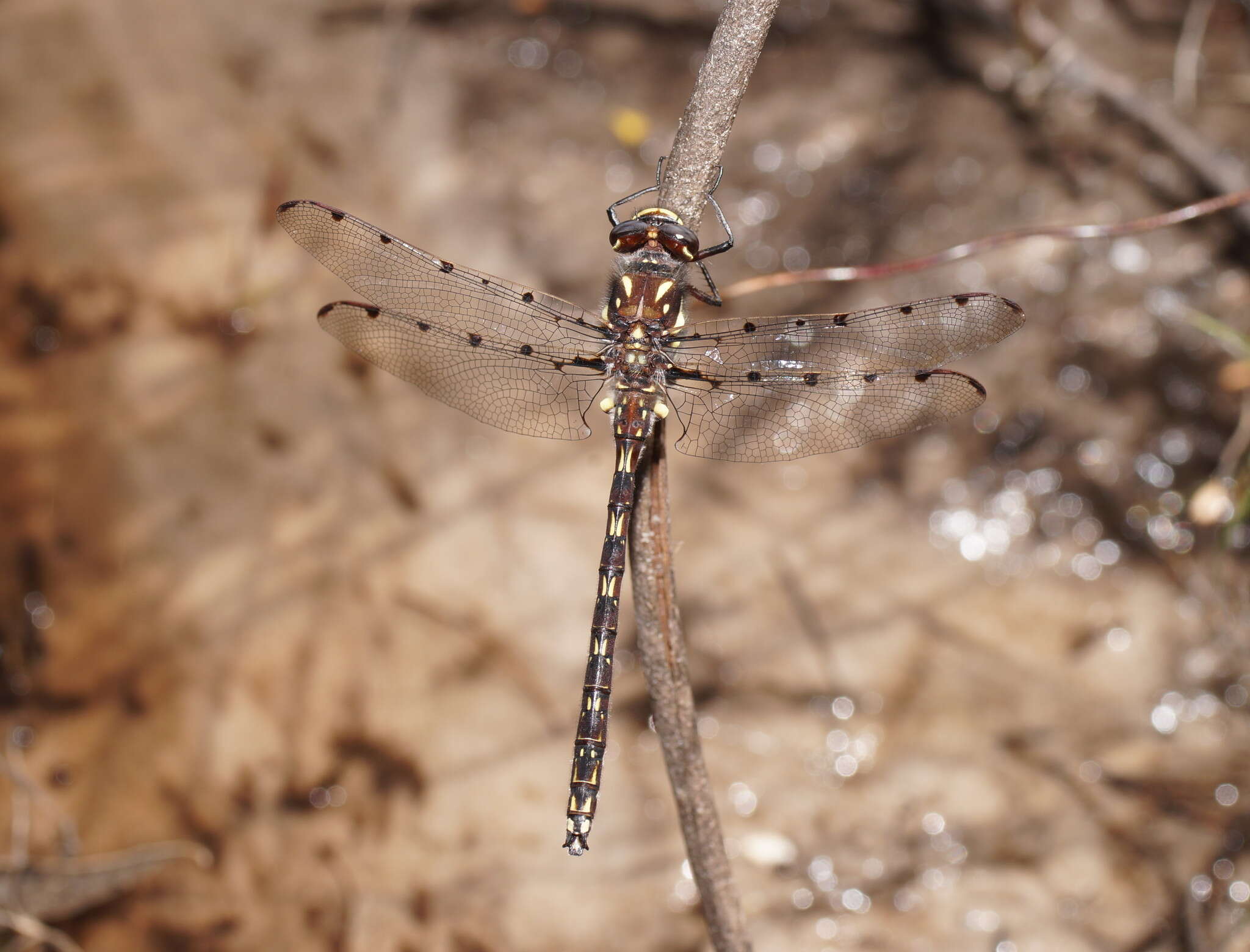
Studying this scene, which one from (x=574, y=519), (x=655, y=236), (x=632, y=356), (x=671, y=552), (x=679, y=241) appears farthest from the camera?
(x=574, y=519)

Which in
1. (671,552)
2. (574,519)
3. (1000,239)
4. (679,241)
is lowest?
(671,552)

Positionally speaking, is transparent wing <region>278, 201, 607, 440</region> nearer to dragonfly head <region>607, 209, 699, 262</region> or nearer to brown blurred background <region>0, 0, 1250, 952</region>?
dragonfly head <region>607, 209, 699, 262</region>

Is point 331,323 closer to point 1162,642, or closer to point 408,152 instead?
point 408,152

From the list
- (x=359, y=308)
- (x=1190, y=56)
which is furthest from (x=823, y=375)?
(x=1190, y=56)

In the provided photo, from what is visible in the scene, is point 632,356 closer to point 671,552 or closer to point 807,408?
point 807,408

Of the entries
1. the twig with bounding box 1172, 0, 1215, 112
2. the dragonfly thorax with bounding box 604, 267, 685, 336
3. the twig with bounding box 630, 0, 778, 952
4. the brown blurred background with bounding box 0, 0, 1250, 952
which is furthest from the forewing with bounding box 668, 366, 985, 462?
the twig with bounding box 1172, 0, 1215, 112

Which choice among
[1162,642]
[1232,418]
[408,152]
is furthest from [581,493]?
[1232,418]

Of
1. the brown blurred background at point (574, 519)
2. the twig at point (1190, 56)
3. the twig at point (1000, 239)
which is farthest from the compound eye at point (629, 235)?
the twig at point (1190, 56)

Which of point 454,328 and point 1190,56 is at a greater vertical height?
point 1190,56
